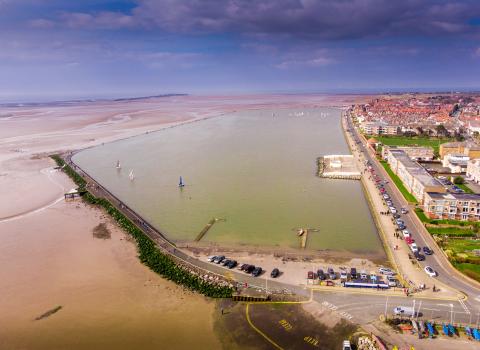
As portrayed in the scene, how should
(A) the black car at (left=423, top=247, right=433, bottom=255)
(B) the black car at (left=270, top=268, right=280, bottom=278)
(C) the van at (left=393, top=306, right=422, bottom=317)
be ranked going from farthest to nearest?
(A) the black car at (left=423, top=247, right=433, bottom=255), (B) the black car at (left=270, top=268, right=280, bottom=278), (C) the van at (left=393, top=306, right=422, bottom=317)

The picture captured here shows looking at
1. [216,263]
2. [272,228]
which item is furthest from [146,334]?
[272,228]

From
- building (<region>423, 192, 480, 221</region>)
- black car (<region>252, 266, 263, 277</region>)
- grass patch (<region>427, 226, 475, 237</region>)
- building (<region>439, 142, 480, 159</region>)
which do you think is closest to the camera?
black car (<region>252, 266, 263, 277</region>)

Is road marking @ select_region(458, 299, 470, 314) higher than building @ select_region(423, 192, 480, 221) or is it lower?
lower

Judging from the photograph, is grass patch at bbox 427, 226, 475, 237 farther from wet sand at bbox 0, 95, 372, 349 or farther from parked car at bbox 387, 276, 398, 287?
wet sand at bbox 0, 95, 372, 349

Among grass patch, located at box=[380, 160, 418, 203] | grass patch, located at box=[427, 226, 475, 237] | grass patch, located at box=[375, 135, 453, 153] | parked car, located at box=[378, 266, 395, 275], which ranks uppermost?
grass patch, located at box=[375, 135, 453, 153]

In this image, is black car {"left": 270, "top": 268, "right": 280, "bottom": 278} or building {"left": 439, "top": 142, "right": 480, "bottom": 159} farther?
building {"left": 439, "top": 142, "right": 480, "bottom": 159}

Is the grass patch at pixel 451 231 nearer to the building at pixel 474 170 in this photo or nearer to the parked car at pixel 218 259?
the building at pixel 474 170

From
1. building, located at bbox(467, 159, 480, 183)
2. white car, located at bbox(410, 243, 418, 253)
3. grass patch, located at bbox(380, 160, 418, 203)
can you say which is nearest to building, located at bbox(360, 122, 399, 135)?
grass patch, located at bbox(380, 160, 418, 203)
